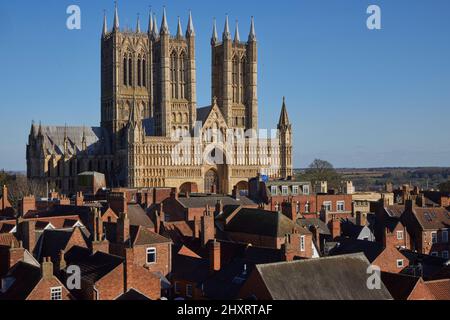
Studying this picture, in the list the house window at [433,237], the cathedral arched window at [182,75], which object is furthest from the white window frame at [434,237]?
the cathedral arched window at [182,75]

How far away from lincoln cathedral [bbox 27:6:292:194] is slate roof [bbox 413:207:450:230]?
6436 cm

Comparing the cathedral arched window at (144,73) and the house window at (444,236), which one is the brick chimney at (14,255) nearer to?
the house window at (444,236)

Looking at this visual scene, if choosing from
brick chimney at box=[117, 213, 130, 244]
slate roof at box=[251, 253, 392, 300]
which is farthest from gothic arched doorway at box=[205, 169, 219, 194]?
slate roof at box=[251, 253, 392, 300]

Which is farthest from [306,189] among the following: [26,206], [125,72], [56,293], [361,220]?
[125,72]

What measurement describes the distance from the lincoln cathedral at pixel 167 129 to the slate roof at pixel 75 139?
187 mm

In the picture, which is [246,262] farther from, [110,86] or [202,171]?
[110,86]

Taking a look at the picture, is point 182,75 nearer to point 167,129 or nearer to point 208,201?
point 167,129

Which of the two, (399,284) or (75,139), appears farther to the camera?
(75,139)

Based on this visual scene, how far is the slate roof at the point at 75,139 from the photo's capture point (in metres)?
127

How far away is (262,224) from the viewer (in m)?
→ 46.8

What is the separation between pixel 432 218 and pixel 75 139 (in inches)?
3448
